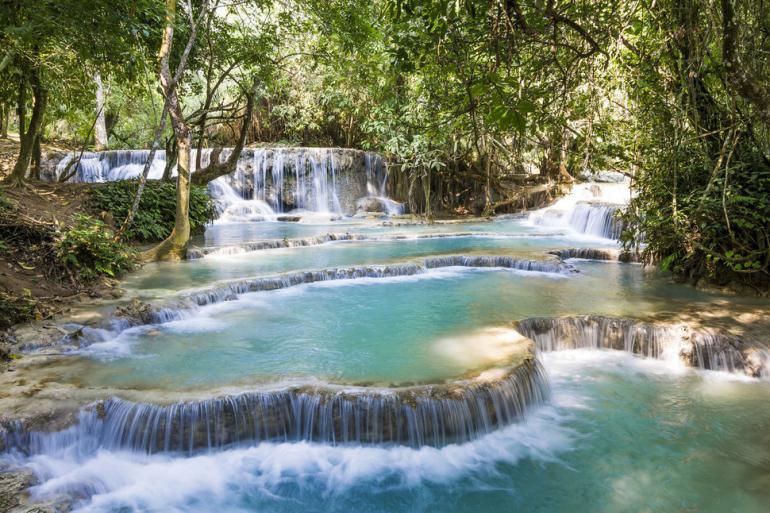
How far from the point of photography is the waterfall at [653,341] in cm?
549

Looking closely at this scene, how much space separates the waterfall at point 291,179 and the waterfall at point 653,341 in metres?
14.7

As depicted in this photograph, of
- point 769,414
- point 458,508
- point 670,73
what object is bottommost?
point 458,508

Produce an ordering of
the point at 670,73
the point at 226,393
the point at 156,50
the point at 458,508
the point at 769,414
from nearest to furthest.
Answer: the point at 458,508 < the point at 226,393 < the point at 769,414 < the point at 670,73 < the point at 156,50

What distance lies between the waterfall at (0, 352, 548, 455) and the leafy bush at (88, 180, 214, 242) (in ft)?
24.2

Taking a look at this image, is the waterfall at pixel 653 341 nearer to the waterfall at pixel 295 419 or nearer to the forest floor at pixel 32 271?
the waterfall at pixel 295 419

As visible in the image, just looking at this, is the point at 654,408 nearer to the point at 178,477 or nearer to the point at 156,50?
the point at 178,477

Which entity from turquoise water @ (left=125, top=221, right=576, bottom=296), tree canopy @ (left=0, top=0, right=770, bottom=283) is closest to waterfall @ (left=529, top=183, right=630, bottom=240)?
turquoise water @ (left=125, top=221, right=576, bottom=296)

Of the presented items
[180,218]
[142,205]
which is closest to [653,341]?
[180,218]

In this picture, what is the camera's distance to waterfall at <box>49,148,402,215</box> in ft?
62.7

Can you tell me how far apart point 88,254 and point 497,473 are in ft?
22.1

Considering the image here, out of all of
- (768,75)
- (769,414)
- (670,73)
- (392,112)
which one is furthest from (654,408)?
(392,112)

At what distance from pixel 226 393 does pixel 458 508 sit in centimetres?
208

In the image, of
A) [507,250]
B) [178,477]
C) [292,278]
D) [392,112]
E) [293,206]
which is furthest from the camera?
[293,206]

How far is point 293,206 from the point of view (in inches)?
813
